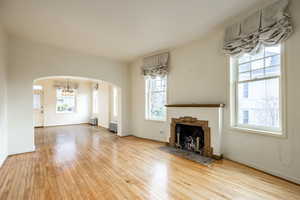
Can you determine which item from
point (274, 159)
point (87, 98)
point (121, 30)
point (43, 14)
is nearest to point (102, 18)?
point (121, 30)

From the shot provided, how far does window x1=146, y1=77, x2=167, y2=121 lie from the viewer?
4909 mm

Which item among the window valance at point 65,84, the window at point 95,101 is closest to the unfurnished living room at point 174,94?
the window at point 95,101

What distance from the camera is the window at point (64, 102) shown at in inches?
329

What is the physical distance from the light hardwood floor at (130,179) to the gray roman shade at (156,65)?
2573mm

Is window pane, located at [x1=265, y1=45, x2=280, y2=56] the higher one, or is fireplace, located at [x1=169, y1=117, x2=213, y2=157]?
window pane, located at [x1=265, y1=45, x2=280, y2=56]

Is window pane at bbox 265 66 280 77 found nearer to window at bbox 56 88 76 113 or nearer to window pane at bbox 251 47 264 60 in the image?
window pane at bbox 251 47 264 60

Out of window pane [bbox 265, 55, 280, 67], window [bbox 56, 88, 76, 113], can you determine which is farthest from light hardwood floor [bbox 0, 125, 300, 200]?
window [bbox 56, 88, 76, 113]

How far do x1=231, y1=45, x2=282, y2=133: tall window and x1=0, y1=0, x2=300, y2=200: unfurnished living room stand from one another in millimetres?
19

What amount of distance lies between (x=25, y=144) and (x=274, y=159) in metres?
5.58

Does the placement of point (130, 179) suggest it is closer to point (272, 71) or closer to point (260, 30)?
point (272, 71)

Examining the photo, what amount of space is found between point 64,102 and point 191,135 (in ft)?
26.0

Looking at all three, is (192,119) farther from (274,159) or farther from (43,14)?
(43,14)

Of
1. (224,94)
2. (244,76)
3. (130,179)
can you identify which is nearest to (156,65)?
(224,94)

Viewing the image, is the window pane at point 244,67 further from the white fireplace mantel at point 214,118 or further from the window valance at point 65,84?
the window valance at point 65,84
